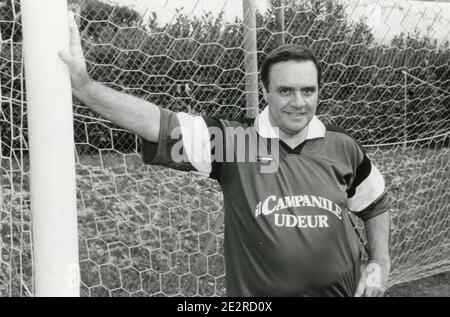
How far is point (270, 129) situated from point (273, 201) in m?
0.25

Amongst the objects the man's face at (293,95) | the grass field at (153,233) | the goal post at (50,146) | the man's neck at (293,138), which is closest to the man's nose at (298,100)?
the man's face at (293,95)

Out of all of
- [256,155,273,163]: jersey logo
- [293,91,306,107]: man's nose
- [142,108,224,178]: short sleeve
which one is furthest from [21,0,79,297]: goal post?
[293,91,306,107]: man's nose

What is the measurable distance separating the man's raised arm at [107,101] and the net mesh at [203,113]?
989 mm

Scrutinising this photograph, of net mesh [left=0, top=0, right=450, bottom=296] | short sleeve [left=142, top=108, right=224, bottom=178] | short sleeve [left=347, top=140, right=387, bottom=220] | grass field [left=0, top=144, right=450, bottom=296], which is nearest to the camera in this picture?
short sleeve [left=142, top=108, right=224, bottom=178]

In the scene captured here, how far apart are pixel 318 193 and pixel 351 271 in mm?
286

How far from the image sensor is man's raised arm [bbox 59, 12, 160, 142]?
1550mm

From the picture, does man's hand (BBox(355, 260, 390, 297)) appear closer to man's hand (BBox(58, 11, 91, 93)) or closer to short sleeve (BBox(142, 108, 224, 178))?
short sleeve (BBox(142, 108, 224, 178))

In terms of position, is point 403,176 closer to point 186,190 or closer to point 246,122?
point 186,190

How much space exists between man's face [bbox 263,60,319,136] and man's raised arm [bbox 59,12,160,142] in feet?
1.32

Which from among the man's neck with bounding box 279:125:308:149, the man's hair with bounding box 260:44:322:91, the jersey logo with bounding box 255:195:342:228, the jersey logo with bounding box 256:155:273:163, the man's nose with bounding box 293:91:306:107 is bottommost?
the jersey logo with bounding box 255:195:342:228

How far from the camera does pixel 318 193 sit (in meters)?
1.94

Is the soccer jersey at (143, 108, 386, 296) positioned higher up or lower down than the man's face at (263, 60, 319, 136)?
lower down

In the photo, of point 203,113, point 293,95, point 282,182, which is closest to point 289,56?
point 293,95

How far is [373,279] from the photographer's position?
6.69ft
